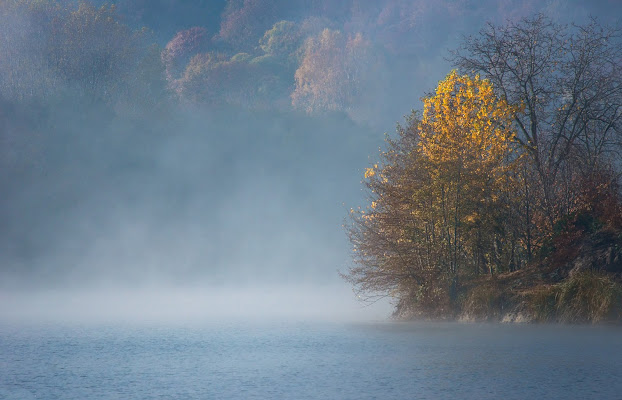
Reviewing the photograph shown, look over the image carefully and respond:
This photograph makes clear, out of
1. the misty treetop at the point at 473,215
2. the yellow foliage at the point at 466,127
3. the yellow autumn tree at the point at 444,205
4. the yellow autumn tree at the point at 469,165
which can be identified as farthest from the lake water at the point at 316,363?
Result: the yellow foliage at the point at 466,127

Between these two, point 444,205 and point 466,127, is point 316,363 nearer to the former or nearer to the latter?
point 444,205

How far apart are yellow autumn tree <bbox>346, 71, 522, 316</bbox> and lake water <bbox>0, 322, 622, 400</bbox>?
2368 millimetres

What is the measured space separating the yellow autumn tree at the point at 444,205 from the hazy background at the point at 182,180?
7.30 m

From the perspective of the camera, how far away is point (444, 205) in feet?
80.2

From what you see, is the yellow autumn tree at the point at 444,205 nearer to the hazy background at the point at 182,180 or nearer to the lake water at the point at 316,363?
the lake water at the point at 316,363

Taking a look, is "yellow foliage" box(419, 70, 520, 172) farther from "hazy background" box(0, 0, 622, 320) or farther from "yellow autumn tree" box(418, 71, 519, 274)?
"hazy background" box(0, 0, 622, 320)

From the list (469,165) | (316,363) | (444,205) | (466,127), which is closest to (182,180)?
(466,127)

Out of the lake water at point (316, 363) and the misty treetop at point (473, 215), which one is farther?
the misty treetop at point (473, 215)

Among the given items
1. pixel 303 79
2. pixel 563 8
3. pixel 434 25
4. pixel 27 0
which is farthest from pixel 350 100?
pixel 27 0

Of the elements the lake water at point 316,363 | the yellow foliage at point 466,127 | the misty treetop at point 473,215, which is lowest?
the lake water at point 316,363

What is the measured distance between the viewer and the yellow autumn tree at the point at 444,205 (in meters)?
24.3

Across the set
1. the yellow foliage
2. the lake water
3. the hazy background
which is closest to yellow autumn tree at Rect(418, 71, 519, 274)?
the yellow foliage

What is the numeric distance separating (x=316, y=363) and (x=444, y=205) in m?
10.8

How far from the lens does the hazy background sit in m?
50.6
